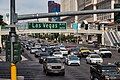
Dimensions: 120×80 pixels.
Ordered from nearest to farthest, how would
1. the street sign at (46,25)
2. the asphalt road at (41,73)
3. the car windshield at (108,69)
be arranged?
the car windshield at (108,69), the asphalt road at (41,73), the street sign at (46,25)

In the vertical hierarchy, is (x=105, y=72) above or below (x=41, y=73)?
above

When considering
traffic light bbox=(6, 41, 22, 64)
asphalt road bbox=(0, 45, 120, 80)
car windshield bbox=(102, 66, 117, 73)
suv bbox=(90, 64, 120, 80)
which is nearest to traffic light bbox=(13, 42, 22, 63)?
traffic light bbox=(6, 41, 22, 64)

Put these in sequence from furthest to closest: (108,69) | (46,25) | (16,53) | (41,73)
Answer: (46,25), (41,73), (108,69), (16,53)

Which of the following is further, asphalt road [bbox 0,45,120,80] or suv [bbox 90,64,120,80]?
asphalt road [bbox 0,45,120,80]

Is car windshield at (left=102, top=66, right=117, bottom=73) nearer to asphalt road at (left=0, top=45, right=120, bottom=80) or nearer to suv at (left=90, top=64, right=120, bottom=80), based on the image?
suv at (left=90, top=64, right=120, bottom=80)

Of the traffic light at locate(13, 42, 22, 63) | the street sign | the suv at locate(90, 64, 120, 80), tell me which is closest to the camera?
the traffic light at locate(13, 42, 22, 63)

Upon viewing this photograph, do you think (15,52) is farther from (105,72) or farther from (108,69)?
(108,69)

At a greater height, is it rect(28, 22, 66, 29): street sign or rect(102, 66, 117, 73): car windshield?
rect(28, 22, 66, 29): street sign

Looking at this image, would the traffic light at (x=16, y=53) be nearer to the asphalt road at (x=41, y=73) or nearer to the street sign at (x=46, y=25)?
the asphalt road at (x=41, y=73)

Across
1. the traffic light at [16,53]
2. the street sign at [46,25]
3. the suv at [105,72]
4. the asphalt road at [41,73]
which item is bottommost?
the asphalt road at [41,73]

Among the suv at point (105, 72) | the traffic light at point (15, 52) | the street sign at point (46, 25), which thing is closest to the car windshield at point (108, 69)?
the suv at point (105, 72)

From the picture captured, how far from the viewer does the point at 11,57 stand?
516 inches

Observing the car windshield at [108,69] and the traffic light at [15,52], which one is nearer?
the traffic light at [15,52]

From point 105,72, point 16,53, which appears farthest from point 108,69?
point 16,53
